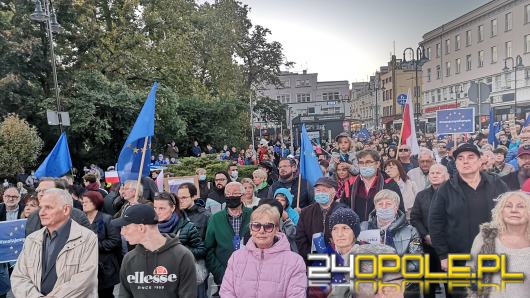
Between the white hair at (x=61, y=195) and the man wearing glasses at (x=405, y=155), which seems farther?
the man wearing glasses at (x=405, y=155)

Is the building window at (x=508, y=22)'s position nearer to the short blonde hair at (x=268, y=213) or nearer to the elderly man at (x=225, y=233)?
the elderly man at (x=225, y=233)

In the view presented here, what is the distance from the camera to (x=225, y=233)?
507 centimetres

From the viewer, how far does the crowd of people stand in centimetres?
344

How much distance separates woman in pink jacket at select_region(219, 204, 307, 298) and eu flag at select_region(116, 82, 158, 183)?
11.5 ft

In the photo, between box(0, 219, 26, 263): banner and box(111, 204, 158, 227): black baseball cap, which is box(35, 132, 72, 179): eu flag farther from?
box(111, 204, 158, 227): black baseball cap

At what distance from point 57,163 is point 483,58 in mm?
51333

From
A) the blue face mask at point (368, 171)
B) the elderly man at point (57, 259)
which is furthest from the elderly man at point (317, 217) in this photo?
the elderly man at point (57, 259)

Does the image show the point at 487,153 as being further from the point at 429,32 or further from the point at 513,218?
the point at 429,32

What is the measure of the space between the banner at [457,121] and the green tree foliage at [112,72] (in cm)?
1348

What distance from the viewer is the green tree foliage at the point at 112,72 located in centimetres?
1912

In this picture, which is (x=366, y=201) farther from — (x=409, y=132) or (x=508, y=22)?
(x=508, y=22)

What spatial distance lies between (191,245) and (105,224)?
1013mm

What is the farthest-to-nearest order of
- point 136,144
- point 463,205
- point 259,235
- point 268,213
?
point 136,144, point 463,205, point 268,213, point 259,235

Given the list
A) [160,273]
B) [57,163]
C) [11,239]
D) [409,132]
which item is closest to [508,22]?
[409,132]
